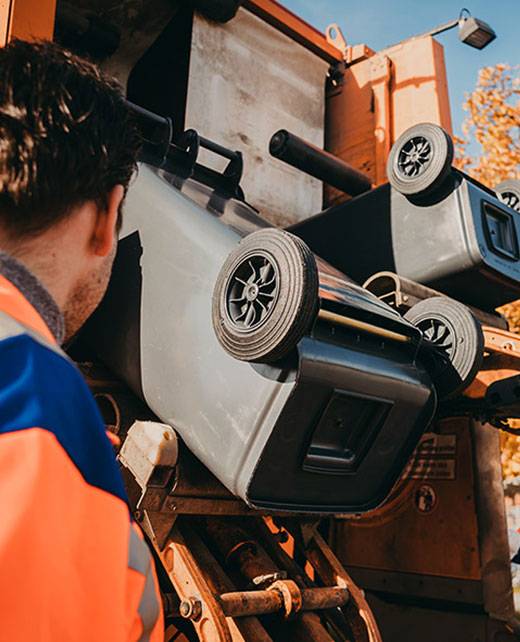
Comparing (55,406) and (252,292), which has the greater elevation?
(55,406)

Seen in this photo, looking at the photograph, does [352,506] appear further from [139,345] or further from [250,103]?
[250,103]

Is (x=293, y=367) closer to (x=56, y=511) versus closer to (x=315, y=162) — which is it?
(x=56, y=511)

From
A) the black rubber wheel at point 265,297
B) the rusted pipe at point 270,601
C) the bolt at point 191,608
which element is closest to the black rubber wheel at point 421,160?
the black rubber wheel at point 265,297

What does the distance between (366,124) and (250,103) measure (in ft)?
3.04

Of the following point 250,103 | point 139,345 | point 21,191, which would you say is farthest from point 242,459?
point 250,103

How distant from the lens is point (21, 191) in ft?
2.28

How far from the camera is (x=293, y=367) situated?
173 centimetres

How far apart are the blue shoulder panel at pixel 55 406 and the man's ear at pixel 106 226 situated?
0.87 ft

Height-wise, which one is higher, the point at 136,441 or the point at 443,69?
the point at 443,69

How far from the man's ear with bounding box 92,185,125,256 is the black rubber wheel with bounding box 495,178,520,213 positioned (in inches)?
124

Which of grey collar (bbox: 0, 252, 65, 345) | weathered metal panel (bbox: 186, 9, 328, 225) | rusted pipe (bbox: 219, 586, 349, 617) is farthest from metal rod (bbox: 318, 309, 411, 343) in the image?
weathered metal panel (bbox: 186, 9, 328, 225)

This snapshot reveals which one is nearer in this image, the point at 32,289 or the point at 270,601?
the point at 32,289

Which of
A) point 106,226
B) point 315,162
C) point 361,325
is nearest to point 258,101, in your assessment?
point 315,162

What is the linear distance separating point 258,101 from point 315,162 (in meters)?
0.84
